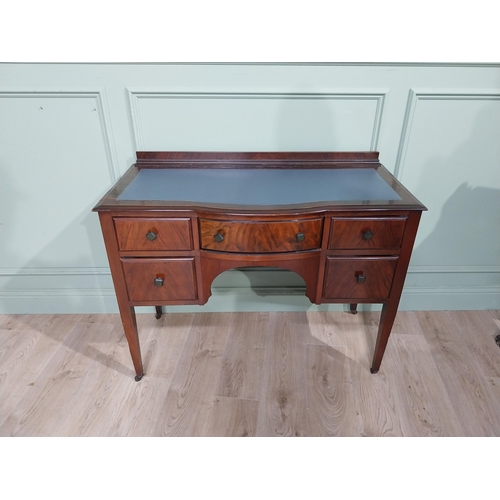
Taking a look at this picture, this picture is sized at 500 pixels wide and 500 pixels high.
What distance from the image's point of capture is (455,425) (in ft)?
4.82

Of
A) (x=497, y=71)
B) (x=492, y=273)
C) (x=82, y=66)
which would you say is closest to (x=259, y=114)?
(x=82, y=66)

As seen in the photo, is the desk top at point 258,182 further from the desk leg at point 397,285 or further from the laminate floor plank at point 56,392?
the laminate floor plank at point 56,392

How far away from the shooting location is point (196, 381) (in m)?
1.67

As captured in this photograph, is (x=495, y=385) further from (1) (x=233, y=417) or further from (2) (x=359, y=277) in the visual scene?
(1) (x=233, y=417)

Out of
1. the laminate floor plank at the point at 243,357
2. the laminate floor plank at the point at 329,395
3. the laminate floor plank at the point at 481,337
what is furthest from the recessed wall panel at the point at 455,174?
the laminate floor plank at the point at 243,357

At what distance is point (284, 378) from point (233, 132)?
1129 millimetres

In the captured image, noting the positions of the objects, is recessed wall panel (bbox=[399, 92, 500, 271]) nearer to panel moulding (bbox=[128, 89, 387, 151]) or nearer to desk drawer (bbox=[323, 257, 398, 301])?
panel moulding (bbox=[128, 89, 387, 151])

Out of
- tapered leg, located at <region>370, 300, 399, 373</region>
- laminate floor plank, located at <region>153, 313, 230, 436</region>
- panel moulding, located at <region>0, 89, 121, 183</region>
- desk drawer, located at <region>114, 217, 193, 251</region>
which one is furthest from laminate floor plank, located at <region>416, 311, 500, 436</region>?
panel moulding, located at <region>0, 89, 121, 183</region>

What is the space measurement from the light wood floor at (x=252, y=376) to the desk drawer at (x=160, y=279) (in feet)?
1.55

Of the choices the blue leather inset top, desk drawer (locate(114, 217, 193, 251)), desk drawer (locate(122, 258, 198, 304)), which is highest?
the blue leather inset top

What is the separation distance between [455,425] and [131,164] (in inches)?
69.5

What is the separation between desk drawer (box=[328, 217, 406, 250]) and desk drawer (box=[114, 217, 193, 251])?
52 cm

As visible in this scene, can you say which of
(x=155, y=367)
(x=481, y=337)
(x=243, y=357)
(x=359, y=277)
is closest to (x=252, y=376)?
(x=243, y=357)

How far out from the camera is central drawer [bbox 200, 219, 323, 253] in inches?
50.2
